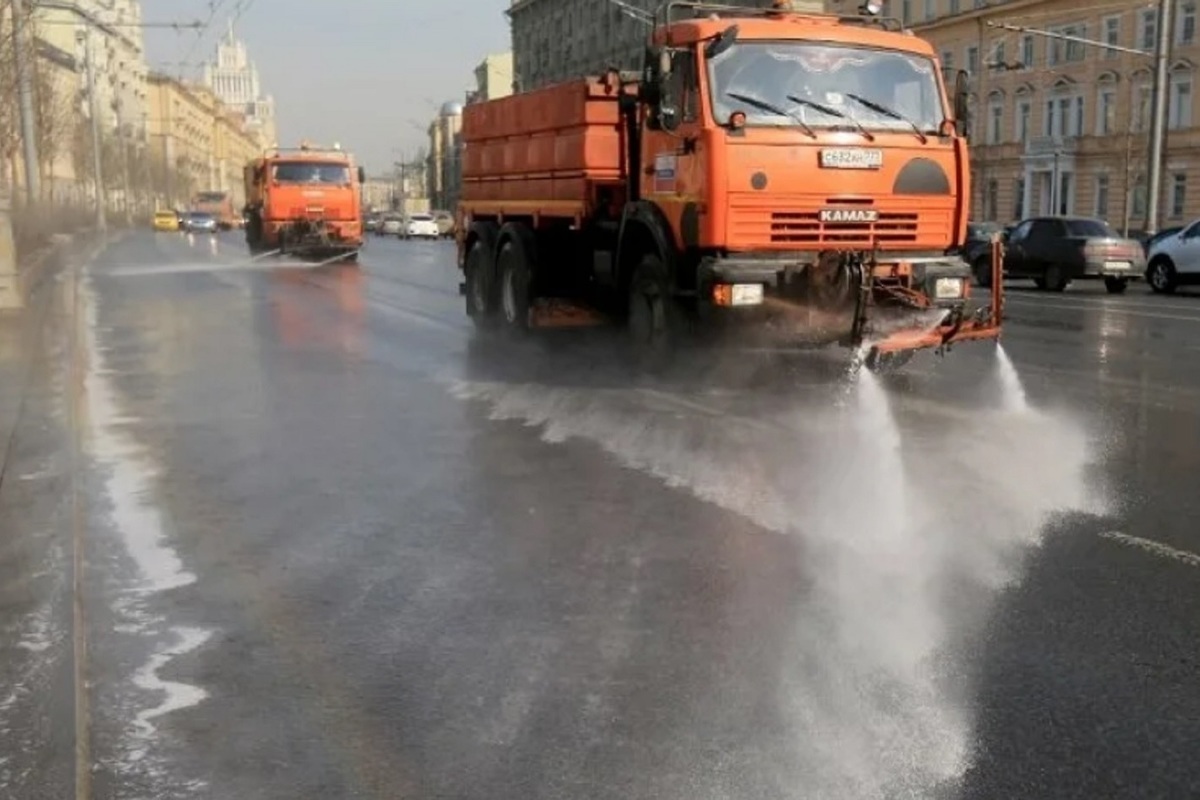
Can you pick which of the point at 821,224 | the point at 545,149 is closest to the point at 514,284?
the point at 545,149

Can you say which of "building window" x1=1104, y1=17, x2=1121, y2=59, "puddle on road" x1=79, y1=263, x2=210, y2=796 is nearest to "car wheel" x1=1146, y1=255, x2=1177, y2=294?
"puddle on road" x1=79, y1=263, x2=210, y2=796

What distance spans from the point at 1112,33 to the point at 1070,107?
5.40m

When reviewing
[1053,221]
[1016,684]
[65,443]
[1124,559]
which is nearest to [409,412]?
[65,443]

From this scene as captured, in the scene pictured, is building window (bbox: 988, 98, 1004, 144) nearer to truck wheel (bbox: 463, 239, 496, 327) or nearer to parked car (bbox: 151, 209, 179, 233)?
parked car (bbox: 151, 209, 179, 233)

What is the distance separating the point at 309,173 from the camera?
3375cm

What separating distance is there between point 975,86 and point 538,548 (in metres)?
72.6

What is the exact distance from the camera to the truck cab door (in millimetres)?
9945

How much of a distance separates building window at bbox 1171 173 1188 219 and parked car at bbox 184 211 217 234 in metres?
55.1

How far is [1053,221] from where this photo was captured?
26.0 meters

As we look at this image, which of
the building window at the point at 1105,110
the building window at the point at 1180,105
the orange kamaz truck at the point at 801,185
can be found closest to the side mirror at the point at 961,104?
the orange kamaz truck at the point at 801,185

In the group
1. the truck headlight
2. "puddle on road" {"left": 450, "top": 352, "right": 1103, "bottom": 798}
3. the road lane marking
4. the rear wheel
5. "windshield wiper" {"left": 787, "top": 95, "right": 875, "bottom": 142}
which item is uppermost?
"windshield wiper" {"left": 787, "top": 95, "right": 875, "bottom": 142}

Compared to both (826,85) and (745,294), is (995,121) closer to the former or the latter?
(826,85)

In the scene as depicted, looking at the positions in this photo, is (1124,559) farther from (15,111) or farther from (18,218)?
(15,111)

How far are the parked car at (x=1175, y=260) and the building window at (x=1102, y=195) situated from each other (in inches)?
1680
